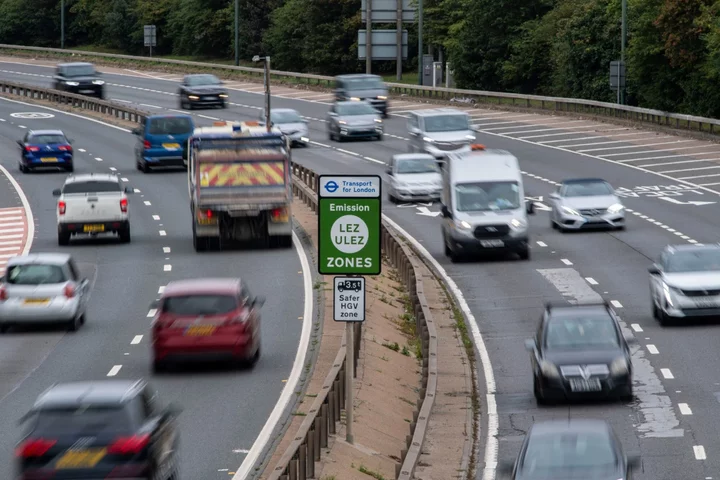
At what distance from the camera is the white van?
38.0 metres

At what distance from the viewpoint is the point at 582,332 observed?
77.9ft

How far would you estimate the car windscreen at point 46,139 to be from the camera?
59.4 meters

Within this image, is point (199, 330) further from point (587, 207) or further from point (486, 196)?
point (587, 207)

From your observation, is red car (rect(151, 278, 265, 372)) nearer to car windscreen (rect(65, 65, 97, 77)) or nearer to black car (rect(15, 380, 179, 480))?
black car (rect(15, 380, 179, 480))

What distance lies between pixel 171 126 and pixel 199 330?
32.1 m

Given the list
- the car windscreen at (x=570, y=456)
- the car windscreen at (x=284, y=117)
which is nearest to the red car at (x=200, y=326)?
the car windscreen at (x=570, y=456)

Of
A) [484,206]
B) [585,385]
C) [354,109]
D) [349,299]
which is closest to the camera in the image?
[349,299]

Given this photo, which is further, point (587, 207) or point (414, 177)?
point (414, 177)

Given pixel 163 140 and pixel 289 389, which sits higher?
pixel 163 140

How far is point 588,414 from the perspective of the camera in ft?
74.7

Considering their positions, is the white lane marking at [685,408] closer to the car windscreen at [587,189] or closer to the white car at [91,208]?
the car windscreen at [587,189]

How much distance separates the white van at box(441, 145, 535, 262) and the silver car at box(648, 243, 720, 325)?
826cm

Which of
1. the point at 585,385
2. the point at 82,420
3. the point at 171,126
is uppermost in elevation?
the point at 171,126

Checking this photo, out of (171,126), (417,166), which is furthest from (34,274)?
(171,126)
